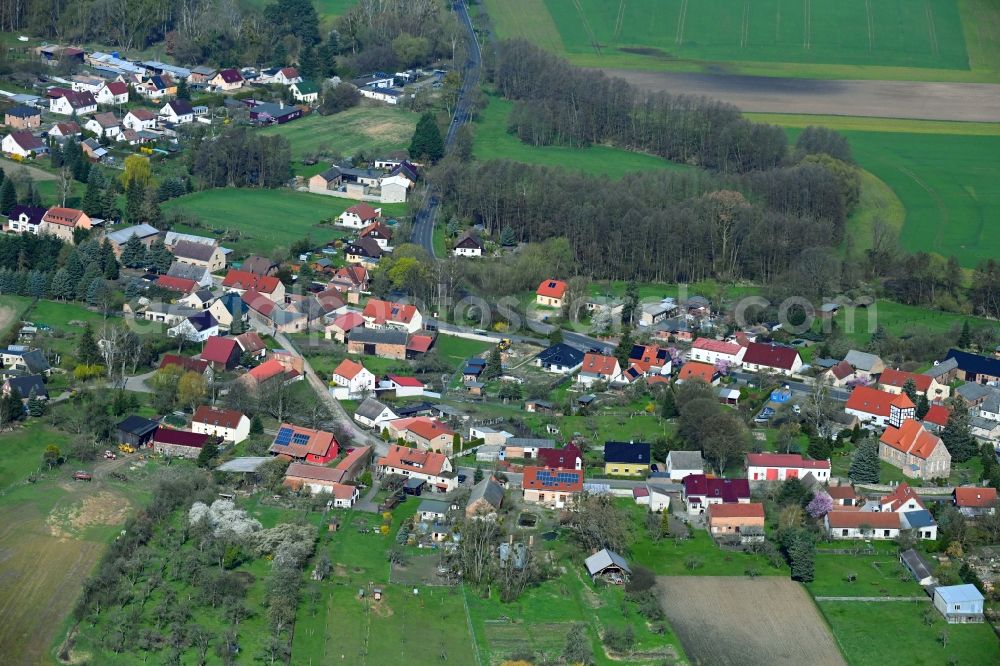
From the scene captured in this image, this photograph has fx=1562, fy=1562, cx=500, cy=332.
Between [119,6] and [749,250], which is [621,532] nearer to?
[749,250]

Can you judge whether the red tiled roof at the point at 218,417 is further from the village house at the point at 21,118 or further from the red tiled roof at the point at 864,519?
the village house at the point at 21,118

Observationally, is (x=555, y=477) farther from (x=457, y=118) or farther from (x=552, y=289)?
(x=457, y=118)

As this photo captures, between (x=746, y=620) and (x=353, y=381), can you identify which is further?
(x=353, y=381)

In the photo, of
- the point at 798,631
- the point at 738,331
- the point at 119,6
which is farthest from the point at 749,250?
the point at 119,6

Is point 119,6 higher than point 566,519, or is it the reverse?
point 119,6

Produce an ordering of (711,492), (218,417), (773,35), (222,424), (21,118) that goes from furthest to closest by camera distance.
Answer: (773,35) → (21,118) → (218,417) → (222,424) → (711,492)

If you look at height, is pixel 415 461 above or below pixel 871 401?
below

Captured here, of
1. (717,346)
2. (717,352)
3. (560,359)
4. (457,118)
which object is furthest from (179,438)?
(457,118)

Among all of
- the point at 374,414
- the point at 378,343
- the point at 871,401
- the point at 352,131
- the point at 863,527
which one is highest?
the point at 352,131
